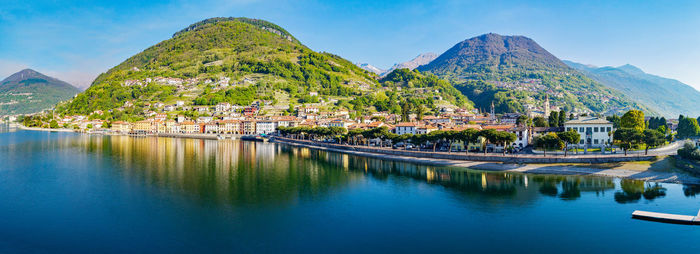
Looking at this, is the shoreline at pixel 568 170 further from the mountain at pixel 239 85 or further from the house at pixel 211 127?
the mountain at pixel 239 85

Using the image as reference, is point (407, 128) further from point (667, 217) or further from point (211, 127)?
point (211, 127)

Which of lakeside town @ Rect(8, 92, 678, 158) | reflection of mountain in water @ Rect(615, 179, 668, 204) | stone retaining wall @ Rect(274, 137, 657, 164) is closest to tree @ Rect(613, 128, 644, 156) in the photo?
lakeside town @ Rect(8, 92, 678, 158)

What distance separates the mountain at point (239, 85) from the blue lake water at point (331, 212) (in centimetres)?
8591

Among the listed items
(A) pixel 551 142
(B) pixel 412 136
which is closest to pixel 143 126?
(B) pixel 412 136

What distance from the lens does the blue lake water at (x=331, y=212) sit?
18.6 metres

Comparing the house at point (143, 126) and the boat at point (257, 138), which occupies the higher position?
the house at point (143, 126)

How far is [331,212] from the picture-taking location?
24.6 metres

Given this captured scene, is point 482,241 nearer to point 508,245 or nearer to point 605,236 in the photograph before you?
point 508,245

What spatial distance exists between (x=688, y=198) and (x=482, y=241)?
1909cm

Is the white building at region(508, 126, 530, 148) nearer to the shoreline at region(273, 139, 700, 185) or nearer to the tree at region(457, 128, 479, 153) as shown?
the tree at region(457, 128, 479, 153)

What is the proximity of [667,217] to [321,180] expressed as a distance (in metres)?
25.8

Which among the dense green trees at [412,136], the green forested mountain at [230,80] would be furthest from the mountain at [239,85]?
the dense green trees at [412,136]

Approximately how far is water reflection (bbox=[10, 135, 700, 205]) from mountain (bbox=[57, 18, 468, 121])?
7520cm

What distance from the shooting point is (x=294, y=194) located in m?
29.7
